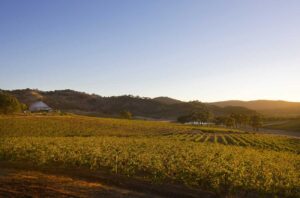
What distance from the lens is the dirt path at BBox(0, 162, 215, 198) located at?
16.6 metres

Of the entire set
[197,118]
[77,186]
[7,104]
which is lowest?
[77,186]

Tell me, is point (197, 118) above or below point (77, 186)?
above

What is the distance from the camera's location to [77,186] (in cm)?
1825

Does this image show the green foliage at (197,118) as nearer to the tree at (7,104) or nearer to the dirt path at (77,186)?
the tree at (7,104)

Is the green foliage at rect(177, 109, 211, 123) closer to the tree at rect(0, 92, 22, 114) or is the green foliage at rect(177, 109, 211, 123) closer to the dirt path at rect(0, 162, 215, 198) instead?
the tree at rect(0, 92, 22, 114)

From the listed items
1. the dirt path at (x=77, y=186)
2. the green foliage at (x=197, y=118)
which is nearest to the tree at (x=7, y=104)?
the dirt path at (x=77, y=186)

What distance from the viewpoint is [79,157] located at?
2511 centimetres

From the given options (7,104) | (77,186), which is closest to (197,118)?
(7,104)

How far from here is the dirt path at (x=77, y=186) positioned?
16.6 meters

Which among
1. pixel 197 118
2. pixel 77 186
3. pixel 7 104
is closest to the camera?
pixel 77 186

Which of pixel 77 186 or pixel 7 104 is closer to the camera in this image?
pixel 77 186

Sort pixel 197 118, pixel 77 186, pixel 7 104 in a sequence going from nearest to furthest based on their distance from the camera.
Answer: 1. pixel 77 186
2. pixel 7 104
3. pixel 197 118

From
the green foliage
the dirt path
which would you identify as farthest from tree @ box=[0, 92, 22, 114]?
the green foliage

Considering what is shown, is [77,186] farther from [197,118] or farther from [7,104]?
[197,118]
